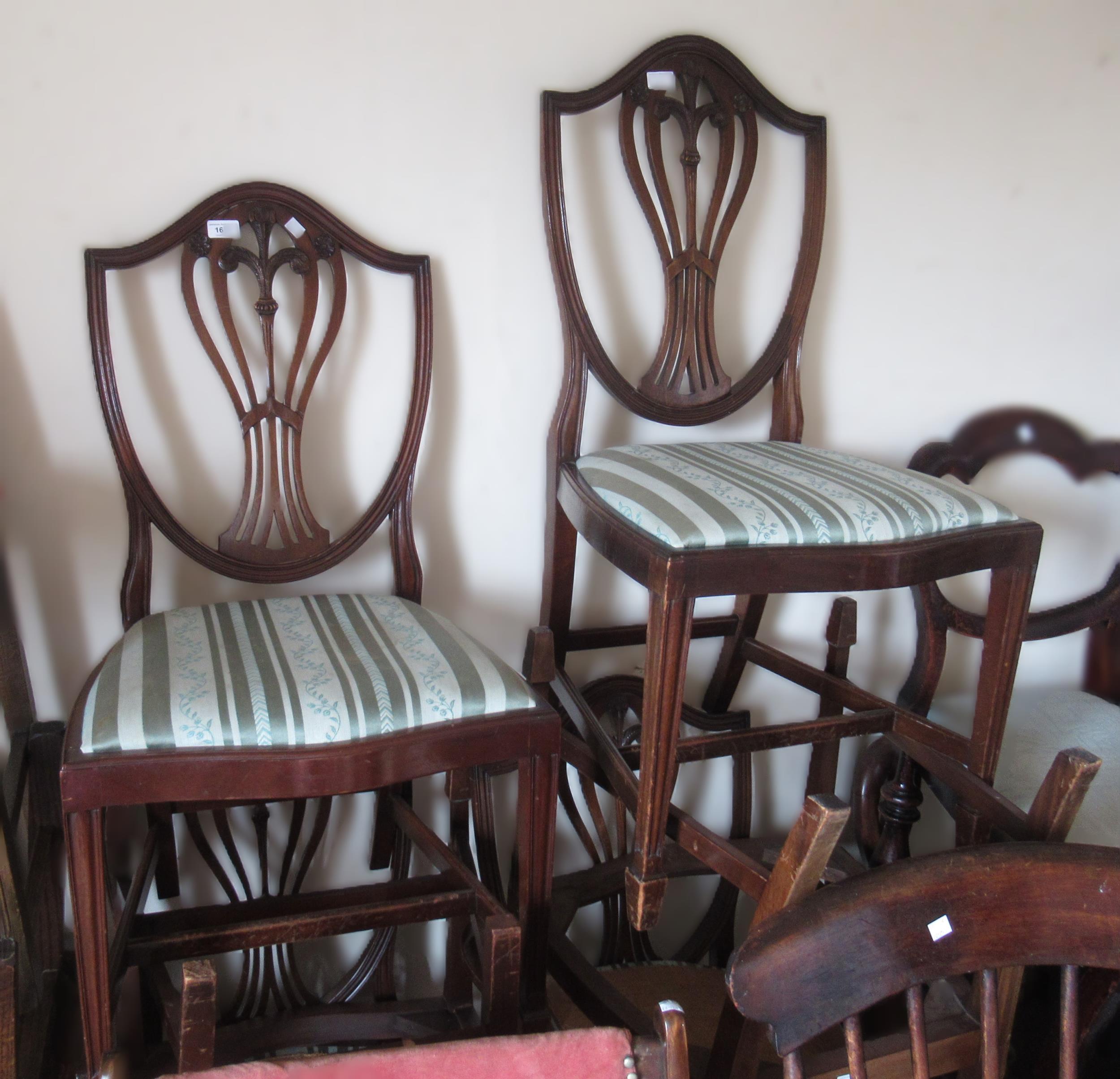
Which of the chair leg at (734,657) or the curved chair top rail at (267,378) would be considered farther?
the chair leg at (734,657)

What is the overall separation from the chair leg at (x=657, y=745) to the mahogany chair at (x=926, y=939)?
1.17 ft

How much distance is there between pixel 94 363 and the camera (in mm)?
1163

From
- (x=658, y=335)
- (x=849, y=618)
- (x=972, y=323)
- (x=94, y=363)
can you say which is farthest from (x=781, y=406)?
(x=94, y=363)

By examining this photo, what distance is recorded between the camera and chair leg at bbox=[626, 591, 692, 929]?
3.46 ft

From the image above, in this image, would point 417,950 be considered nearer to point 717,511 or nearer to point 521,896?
point 521,896

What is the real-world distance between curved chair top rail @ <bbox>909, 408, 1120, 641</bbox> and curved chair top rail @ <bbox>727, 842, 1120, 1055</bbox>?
0.93 metres

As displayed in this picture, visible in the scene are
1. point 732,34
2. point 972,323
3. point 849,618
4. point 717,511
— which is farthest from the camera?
point 972,323

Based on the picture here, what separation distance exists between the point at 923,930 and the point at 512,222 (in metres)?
1.00

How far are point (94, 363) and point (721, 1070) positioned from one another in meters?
1.03

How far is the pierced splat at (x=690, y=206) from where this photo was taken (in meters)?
1.32

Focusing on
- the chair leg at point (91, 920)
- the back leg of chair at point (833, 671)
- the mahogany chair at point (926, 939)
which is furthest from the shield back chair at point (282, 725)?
the back leg of chair at point (833, 671)

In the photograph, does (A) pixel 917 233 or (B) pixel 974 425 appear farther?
(B) pixel 974 425

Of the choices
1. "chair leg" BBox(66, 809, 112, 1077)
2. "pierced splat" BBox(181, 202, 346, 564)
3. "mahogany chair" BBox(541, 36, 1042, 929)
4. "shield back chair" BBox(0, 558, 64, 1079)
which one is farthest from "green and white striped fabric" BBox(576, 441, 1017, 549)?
"shield back chair" BBox(0, 558, 64, 1079)

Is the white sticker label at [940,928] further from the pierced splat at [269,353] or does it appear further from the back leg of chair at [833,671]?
the pierced splat at [269,353]
